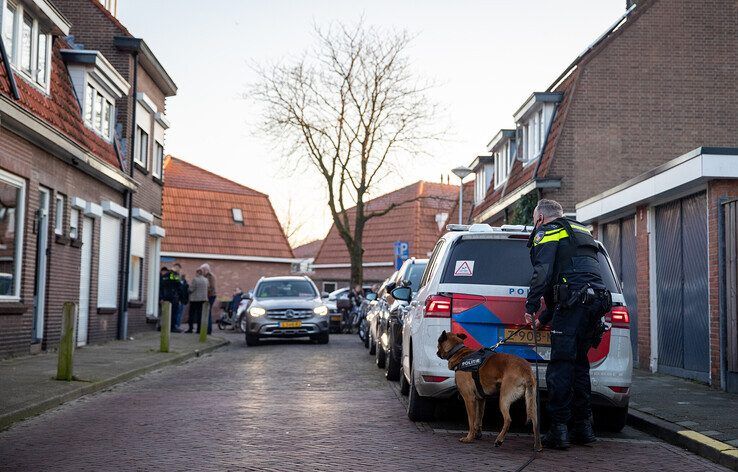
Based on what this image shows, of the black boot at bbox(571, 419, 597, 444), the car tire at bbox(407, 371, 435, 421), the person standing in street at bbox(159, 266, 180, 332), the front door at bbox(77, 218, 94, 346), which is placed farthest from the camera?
the person standing in street at bbox(159, 266, 180, 332)

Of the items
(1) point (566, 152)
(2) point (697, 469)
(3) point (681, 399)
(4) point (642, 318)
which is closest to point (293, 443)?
(2) point (697, 469)

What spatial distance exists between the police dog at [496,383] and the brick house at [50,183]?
27.0ft

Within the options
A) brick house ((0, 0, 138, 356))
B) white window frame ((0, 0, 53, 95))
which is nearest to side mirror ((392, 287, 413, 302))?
brick house ((0, 0, 138, 356))

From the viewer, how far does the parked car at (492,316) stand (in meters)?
8.27

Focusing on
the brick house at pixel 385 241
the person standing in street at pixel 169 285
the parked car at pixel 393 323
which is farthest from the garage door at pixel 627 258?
the brick house at pixel 385 241

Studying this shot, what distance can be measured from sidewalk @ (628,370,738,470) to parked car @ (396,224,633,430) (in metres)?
0.47

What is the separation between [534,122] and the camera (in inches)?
1056

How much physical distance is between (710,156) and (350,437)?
6215 mm

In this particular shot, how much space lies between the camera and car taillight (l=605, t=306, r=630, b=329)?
27.5 ft

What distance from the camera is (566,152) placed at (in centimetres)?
2402

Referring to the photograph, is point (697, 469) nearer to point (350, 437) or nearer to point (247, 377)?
point (350, 437)

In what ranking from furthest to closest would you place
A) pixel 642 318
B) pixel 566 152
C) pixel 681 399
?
pixel 566 152 < pixel 642 318 < pixel 681 399

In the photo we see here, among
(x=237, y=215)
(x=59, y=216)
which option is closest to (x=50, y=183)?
(x=59, y=216)

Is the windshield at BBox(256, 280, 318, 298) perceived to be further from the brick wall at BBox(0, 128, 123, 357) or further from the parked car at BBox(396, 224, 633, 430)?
the parked car at BBox(396, 224, 633, 430)
